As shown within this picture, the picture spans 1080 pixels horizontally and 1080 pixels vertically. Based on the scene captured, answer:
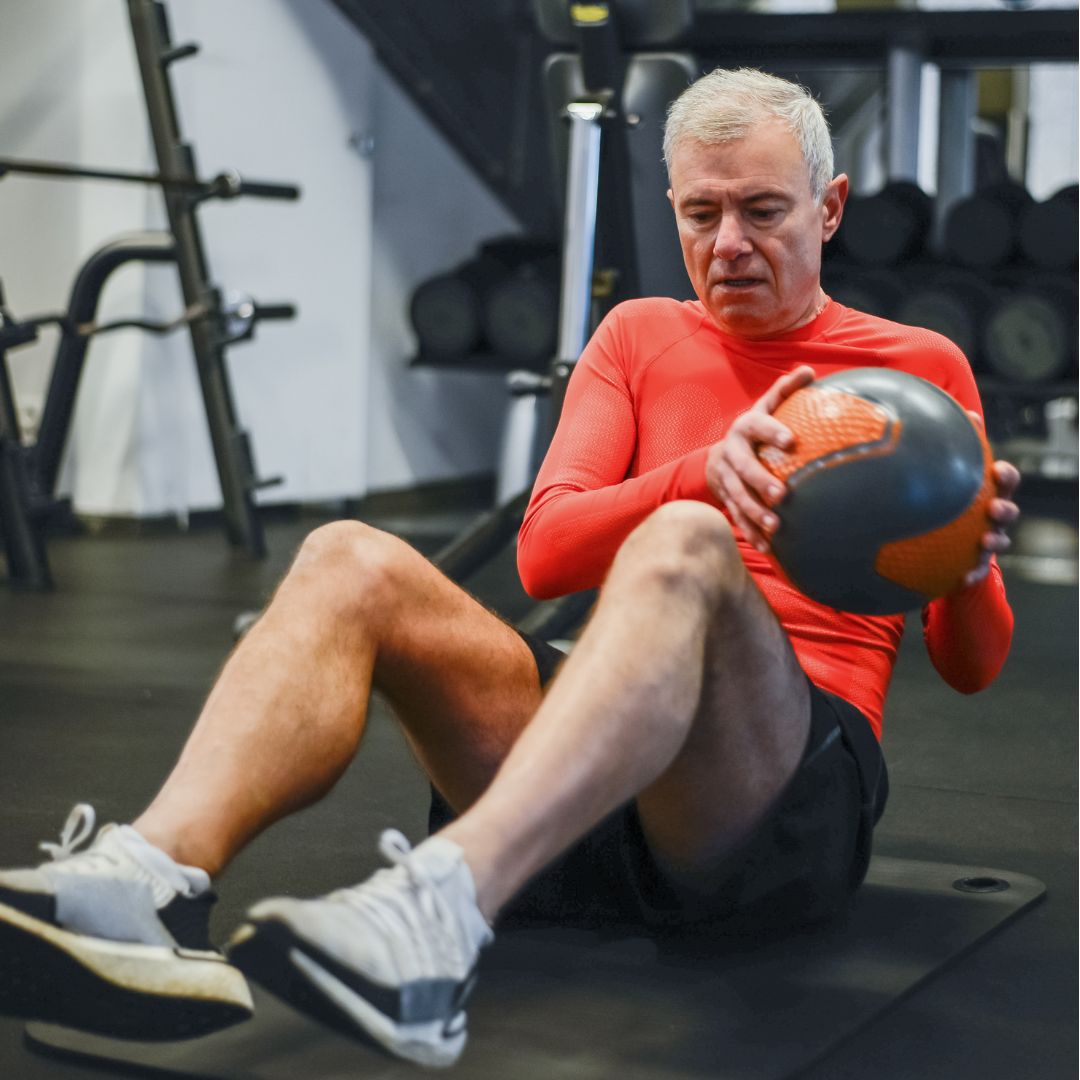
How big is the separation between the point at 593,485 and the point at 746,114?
0.36m

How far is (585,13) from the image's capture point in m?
3.32

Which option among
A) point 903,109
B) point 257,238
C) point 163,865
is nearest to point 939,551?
point 163,865

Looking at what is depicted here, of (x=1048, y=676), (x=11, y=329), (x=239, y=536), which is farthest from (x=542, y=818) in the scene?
(x=239, y=536)

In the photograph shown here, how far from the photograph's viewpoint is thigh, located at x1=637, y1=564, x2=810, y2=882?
4.29 ft

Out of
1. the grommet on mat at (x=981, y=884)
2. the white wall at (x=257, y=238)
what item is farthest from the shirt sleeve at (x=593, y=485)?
the white wall at (x=257, y=238)

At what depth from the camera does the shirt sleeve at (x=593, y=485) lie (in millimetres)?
1446

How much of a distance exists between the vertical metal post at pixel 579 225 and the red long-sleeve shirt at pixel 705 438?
1473 millimetres

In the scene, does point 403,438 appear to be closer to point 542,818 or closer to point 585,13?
point 585,13

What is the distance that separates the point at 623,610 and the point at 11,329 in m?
2.98

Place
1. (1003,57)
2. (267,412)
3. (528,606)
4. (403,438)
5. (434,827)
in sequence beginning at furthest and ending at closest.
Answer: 1. (403,438)
2. (267,412)
3. (1003,57)
4. (528,606)
5. (434,827)

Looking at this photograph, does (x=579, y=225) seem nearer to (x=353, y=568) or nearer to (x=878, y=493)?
(x=353, y=568)

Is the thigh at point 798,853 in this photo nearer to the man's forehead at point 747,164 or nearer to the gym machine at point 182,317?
the man's forehead at point 747,164

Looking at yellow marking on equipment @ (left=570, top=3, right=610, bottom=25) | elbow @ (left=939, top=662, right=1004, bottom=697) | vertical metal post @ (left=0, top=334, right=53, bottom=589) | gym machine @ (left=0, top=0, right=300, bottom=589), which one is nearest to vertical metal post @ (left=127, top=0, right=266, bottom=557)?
gym machine @ (left=0, top=0, right=300, bottom=589)

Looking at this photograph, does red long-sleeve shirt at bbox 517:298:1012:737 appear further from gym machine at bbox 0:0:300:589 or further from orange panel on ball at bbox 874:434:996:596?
gym machine at bbox 0:0:300:589
